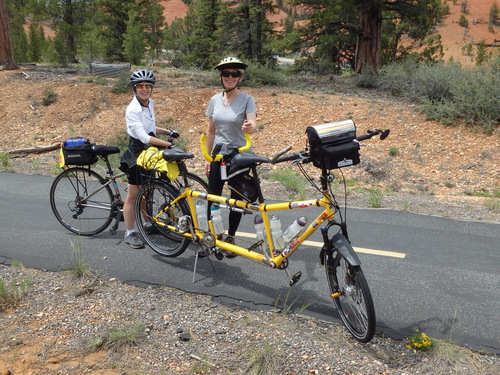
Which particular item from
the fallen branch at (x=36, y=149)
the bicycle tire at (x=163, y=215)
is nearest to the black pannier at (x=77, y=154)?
the bicycle tire at (x=163, y=215)

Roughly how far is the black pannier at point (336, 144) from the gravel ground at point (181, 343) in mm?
1476

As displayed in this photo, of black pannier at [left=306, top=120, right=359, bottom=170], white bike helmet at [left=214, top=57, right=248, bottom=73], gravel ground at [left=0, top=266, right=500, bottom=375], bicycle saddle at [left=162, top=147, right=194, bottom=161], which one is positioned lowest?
gravel ground at [left=0, top=266, right=500, bottom=375]

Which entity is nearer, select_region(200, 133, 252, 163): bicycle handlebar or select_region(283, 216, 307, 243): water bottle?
select_region(283, 216, 307, 243): water bottle

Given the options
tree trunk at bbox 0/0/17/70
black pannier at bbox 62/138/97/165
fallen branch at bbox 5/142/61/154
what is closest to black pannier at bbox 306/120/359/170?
black pannier at bbox 62/138/97/165

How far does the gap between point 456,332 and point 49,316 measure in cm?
362

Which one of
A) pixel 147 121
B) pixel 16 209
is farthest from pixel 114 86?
pixel 147 121

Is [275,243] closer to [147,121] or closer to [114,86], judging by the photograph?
[147,121]

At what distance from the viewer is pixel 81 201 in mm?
6164

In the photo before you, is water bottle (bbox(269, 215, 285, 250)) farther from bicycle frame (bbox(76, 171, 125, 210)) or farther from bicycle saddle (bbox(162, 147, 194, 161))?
bicycle frame (bbox(76, 171, 125, 210))

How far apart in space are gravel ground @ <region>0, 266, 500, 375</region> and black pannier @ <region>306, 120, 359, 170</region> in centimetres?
148

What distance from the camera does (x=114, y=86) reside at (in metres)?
16.2

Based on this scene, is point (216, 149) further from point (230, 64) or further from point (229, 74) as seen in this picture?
point (230, 64)

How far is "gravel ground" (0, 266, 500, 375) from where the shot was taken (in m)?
3.41

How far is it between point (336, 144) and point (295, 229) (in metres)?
0.93
